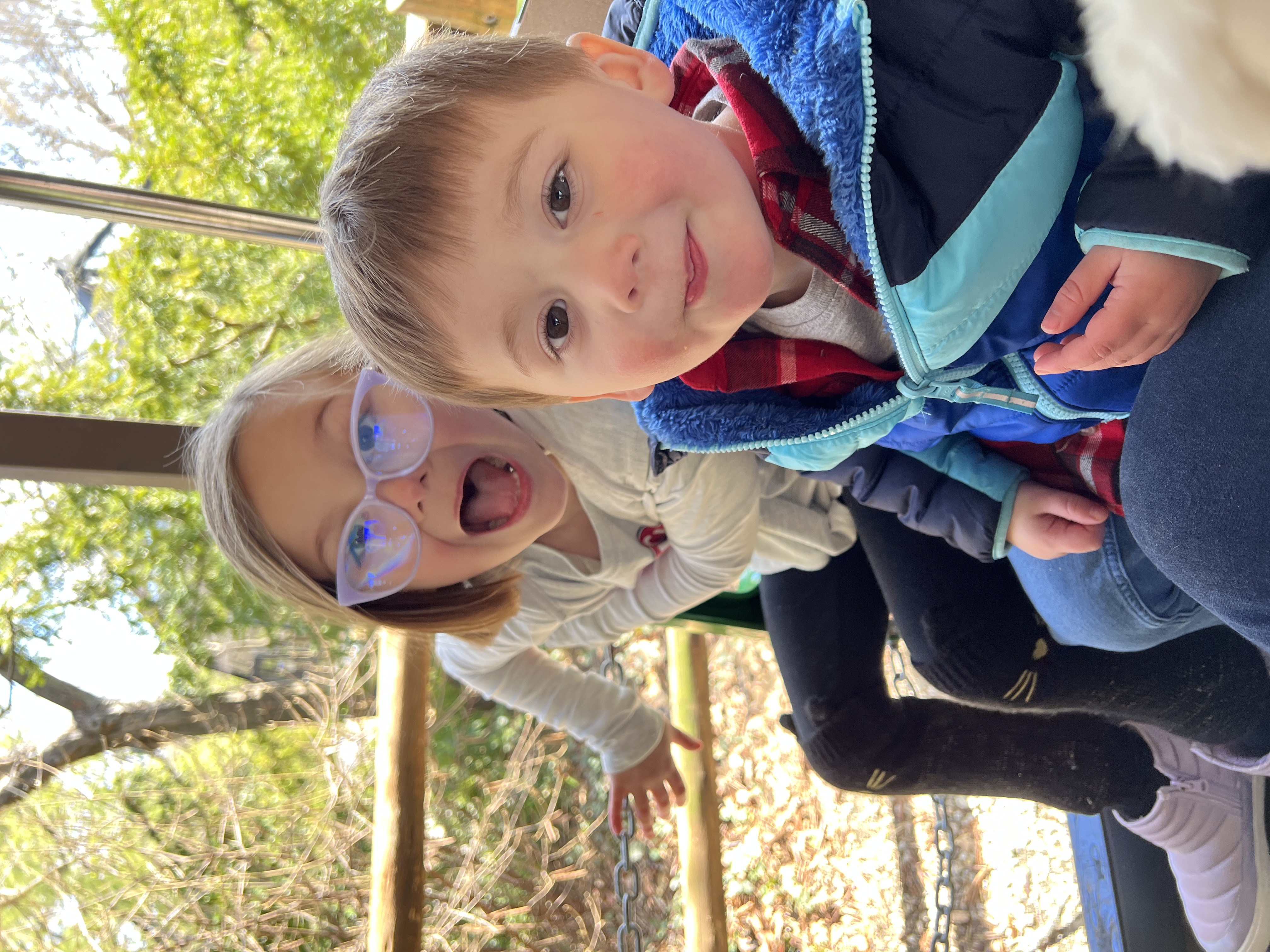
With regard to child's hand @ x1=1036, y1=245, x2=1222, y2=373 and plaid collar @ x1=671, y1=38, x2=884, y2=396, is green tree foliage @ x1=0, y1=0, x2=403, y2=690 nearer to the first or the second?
plaid collar @ x1=671, y1=38, x2=884, y2=396

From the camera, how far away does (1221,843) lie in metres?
1.46

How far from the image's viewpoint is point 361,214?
1.00 m

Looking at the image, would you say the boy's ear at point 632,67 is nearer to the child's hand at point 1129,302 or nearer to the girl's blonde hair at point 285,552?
the child's hand at point 1129,302

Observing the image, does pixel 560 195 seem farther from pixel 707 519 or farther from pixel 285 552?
pixel 285 552

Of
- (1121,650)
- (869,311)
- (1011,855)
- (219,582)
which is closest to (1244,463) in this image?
(869,311)

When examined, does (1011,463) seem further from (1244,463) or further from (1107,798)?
(1107,798)

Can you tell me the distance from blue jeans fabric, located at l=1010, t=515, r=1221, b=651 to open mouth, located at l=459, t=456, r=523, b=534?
0.80 metres

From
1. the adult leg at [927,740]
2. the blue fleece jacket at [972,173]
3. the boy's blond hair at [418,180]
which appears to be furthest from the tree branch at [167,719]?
the blue fleece jacket at [972,173]

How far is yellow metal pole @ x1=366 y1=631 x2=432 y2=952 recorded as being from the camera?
1825 millimetres

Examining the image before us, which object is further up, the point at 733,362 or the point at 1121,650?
the point at 733,362

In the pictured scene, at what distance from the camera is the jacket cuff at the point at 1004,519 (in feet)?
3.95

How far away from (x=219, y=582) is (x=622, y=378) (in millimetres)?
4254

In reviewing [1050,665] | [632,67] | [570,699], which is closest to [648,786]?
[570,699]

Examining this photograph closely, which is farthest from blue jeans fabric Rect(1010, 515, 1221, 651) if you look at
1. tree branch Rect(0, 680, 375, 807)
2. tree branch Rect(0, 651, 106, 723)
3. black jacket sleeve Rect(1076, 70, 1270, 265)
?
tree branch Rect(0, 651, 106, 723)
